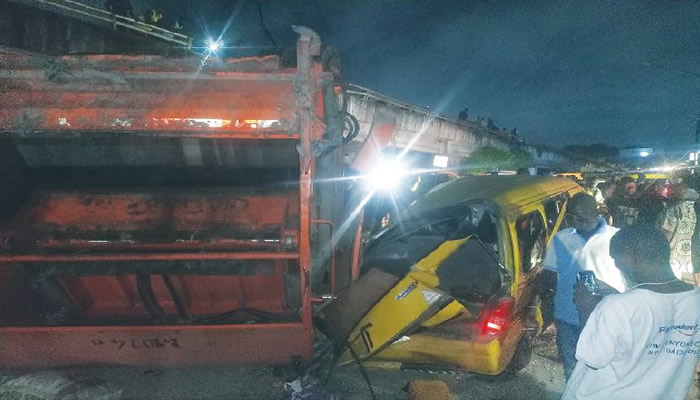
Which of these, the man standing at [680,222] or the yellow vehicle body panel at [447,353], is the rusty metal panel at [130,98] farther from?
the man standing at [680,222]

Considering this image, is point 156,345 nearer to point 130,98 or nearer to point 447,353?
point 130,98

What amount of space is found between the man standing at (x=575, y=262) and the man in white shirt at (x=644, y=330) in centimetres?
140

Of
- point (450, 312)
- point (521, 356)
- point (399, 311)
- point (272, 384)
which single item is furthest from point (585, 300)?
point (272, 384)

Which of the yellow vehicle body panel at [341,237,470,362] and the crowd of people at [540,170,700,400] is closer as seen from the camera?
the crowd of people at [540,170,700,400]

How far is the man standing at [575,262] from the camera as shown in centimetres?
338

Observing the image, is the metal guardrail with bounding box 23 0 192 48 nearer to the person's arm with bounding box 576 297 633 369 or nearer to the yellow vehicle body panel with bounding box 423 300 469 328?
the yellow vehicle body panel with bounding box 423 300 469 328

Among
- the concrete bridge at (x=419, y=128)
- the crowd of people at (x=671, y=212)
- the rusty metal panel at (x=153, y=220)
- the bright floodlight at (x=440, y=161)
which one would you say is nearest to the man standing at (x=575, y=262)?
the rusty metal panel at (x=153, y=220)

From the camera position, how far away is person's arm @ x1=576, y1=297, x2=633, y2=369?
73.2 inches

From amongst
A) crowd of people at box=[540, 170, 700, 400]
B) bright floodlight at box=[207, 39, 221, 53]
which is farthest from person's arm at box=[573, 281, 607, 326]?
bright floodlight at box=[207, 39, 221, 53]

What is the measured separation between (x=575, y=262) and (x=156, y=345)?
373 centimetres

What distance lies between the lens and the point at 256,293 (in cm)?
368

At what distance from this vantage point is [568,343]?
11.1 feet

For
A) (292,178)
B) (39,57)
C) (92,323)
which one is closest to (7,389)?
(92,323)

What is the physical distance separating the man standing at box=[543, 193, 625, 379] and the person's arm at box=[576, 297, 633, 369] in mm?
1560
